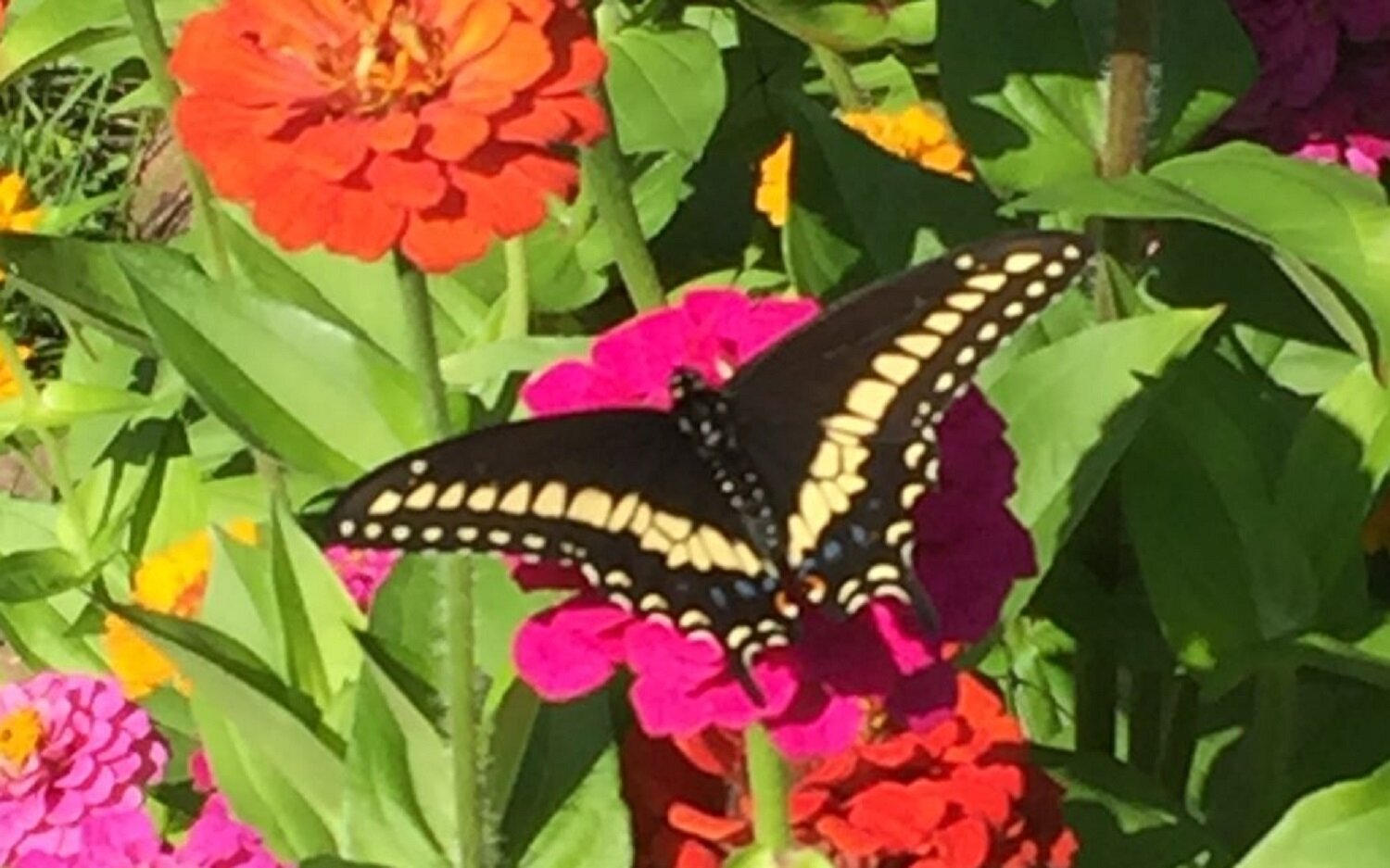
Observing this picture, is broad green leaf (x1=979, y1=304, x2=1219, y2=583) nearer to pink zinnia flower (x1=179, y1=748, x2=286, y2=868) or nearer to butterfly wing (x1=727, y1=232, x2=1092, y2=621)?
butterfly wing (x1=727, y1=232, x2=1092, y2=621)

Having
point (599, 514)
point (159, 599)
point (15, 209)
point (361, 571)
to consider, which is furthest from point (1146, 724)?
point (15, 209)

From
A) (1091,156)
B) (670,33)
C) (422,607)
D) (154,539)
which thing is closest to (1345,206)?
(1091,156)

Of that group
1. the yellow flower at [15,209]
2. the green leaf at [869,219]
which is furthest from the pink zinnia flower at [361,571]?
the yellow flower at [15,209]

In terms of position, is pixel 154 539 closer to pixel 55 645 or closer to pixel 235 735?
pixel 55 645

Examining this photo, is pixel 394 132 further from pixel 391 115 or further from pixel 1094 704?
pixel 1094 704

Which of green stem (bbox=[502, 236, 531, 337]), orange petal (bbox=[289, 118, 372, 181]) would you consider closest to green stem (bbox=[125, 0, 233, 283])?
green stem (bbox=[502, 236, 531, 337])

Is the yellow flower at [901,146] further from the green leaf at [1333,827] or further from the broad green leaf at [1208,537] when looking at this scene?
the green leaf at [1333,827]
